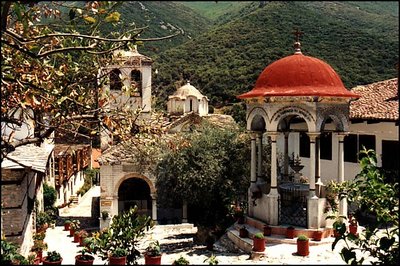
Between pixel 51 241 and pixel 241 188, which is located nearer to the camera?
pixel 241 188

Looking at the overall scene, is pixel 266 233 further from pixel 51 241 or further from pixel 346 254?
pixel 51 241

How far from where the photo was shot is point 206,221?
16234mm

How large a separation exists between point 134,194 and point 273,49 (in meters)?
37.0

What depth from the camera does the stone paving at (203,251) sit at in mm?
11773

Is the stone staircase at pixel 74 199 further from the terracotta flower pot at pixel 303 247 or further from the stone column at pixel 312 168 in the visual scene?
the terracotta flower pot at pixel 303 247

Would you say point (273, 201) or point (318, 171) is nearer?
point (273, 201)

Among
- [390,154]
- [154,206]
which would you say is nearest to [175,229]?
[154,206]

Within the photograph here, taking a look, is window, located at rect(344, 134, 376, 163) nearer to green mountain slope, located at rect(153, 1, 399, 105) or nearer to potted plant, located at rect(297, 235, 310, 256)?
potted plant, located at rect(297, 235, 310, 256)

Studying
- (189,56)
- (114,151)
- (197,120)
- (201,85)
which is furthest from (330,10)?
(114,151)

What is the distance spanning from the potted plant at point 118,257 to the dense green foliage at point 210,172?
5964 mm

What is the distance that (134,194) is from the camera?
2475 centimetres

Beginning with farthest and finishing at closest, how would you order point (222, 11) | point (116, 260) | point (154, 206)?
1. point (222, 11)
2. point (154, 206)
3. point (116, 260)

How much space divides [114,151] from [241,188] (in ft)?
27.0

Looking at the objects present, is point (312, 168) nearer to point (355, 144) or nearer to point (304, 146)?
point (355, 144)
